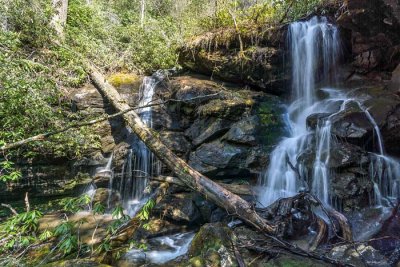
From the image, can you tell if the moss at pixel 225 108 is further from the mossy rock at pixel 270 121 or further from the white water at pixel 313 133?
the white water at pixel 313 133

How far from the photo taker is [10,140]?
6184 millimetres

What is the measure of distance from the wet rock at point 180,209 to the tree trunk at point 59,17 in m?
7.11

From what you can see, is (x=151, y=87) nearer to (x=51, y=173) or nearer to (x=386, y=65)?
(x=51, y=173)

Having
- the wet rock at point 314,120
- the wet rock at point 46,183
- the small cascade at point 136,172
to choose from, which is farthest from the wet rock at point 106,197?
the wet rock at point 314,120

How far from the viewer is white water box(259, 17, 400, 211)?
560cm

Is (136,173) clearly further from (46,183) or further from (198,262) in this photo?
(198,262)

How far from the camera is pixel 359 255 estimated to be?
12.3 ft

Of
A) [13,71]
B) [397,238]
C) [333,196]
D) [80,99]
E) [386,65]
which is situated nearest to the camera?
[397,238]

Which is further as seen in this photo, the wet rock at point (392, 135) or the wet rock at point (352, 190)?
the wet rock at point (392, 135)

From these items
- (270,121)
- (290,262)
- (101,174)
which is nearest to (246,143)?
(270,121)

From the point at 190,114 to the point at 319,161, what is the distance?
3.60m

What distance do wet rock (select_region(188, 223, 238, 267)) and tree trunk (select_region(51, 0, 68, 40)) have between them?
28.2 ft

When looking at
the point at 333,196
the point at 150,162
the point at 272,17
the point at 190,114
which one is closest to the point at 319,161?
the point at 333,196

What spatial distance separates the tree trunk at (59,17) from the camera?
9.89 m
